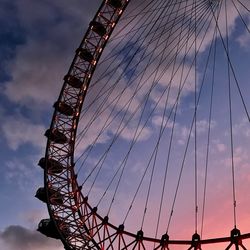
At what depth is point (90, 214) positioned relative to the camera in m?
40.2

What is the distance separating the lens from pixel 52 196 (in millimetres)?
41688

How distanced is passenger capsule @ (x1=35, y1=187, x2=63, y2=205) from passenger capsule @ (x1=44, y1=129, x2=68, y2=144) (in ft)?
16.5

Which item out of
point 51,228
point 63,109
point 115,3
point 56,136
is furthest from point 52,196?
point 115,3

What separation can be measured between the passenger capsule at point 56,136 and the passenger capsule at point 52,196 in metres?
5.04

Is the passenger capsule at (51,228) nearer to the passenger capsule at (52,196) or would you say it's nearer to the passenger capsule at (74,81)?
the passenger capsule at (52,196)

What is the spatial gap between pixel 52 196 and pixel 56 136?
612 centimetres

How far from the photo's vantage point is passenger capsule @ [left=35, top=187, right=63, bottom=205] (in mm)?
41562

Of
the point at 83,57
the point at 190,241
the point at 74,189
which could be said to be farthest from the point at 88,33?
the point at 190,241

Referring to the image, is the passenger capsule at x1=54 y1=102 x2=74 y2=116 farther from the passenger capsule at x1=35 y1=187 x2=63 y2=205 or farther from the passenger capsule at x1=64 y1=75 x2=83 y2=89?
the passenger capsule at x1=35 y1=187 x2=63 y2=205

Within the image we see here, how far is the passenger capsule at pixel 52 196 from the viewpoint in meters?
41.6

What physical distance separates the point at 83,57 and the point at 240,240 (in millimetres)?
25482

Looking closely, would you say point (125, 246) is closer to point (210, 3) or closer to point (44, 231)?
point (44, 231)

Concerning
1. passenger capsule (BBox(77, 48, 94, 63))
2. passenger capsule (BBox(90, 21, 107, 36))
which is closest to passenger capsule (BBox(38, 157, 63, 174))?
passenger capsule (BBox(77, 48, 94, 63))

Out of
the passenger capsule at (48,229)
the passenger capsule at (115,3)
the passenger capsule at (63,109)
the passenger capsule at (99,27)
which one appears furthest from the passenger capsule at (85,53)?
the passenger capsule at (48,229)
